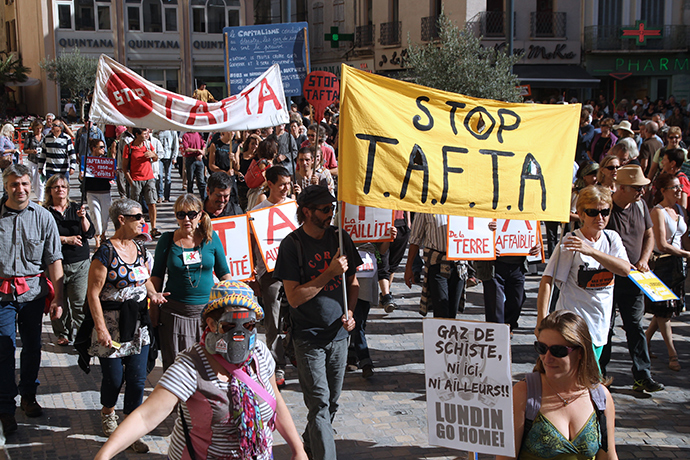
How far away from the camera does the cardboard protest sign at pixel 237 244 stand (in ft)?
20.8

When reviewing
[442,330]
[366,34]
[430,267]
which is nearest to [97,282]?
[442,330]

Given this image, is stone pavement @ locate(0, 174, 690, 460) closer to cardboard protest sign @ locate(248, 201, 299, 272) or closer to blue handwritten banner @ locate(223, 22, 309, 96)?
cardboard protest sign @ locate(248, 201, 299, 272)

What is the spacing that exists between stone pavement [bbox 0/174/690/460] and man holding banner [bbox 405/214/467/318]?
67cm

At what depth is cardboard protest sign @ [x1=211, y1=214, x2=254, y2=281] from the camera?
20.8ft

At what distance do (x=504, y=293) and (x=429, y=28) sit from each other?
94.9 ft

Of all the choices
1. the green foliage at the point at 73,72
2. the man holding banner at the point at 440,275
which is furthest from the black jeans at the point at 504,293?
the green foliage at the point at 73,72

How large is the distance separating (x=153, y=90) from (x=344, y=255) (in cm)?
339

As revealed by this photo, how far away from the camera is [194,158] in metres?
15.8

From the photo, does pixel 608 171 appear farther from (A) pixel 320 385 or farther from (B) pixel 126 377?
(B) pixel 126 377

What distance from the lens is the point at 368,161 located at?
4.47 m

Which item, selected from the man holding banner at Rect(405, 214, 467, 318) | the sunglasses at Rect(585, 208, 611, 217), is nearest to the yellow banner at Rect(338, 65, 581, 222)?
the sunglasses at Rect(585, 208, 611, 217)

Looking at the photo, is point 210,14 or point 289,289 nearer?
point 289,289

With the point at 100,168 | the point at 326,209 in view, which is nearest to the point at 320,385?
the point at 326,209

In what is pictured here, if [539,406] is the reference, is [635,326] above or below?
below
